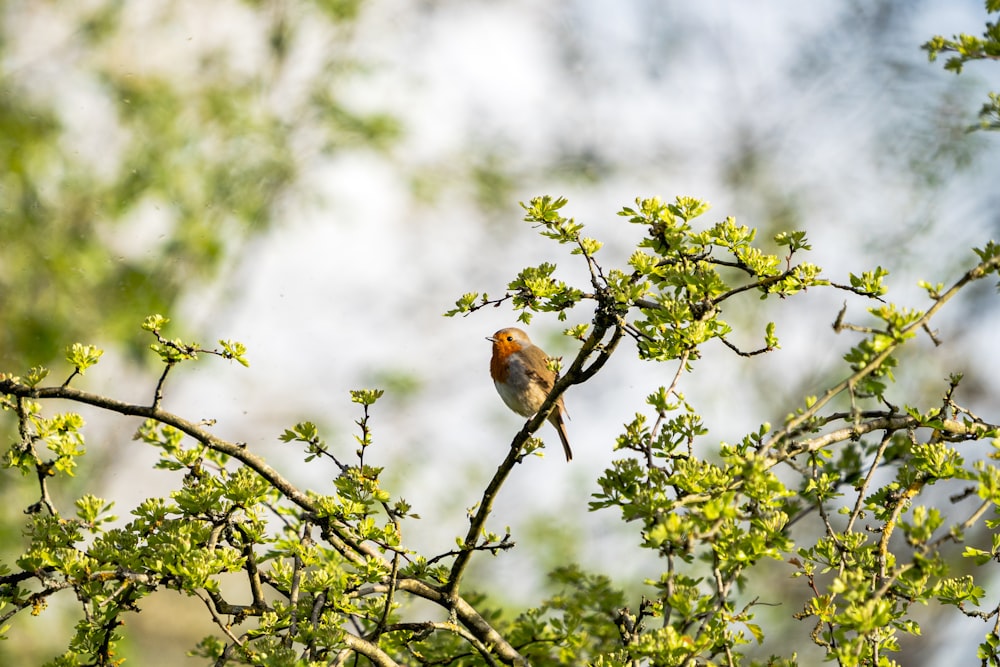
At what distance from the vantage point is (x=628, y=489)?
6.03 feet

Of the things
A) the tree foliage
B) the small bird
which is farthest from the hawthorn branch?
the small bird

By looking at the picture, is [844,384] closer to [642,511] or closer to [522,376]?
[642,511]

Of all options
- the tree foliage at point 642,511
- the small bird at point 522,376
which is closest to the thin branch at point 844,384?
the tree foliage at point 642,511

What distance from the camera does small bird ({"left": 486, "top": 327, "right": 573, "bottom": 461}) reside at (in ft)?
14.1

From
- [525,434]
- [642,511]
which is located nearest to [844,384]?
[642,511]

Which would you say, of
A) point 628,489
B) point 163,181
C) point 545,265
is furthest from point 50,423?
point 163,181

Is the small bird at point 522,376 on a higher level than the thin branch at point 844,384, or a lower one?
higher

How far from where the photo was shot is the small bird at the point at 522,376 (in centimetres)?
429

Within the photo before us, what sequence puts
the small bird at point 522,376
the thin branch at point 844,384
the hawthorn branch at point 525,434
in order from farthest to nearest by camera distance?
the small bird at point 522,376, the hawthorn branch at point 525,434, the thin branch at point 844,384

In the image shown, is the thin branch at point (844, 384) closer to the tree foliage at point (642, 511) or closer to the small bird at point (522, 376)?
the tree foliage at point (642, 511)

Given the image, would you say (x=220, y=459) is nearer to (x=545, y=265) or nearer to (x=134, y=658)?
(x=545, y=265)

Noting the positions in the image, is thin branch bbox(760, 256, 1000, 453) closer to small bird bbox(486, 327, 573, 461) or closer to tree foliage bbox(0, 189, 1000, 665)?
tree foliage bbox(0, 189, 1000, 665)

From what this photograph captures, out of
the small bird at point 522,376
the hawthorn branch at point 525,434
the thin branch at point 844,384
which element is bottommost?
the thin branch at point 844,384

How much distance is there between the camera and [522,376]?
4312 millimetres
